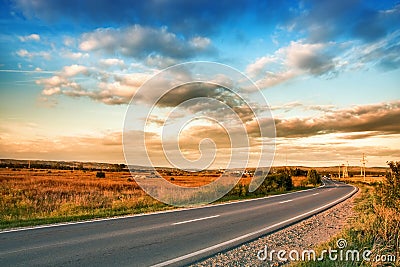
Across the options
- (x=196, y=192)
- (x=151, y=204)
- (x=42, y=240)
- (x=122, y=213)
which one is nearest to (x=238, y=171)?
(x=196, y=192)

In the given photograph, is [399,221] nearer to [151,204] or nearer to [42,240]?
[42,240]

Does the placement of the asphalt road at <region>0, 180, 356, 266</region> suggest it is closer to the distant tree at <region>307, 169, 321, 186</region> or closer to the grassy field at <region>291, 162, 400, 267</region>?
the grassy field at <region>291, 162, 400, 267</region>

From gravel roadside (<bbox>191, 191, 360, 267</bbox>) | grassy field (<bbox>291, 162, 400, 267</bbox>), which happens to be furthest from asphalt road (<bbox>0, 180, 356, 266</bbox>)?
grassy field (<bbox>291, 162, 400, 267</bbox>)

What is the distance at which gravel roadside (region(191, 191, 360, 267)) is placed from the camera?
7.18 meters

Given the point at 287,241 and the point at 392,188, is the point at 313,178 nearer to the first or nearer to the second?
the point at 392,188

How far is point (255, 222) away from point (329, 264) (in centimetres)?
591

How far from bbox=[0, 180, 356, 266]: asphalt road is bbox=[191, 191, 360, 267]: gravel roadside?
37 cm

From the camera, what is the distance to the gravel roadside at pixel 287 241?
718 cm

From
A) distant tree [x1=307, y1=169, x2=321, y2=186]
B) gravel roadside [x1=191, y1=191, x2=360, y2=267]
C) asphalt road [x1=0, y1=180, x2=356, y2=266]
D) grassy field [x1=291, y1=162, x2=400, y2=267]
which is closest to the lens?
asphalt road [x1=0, y1=180, x2=356, y2=266]

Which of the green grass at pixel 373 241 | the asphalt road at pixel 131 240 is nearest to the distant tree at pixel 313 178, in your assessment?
the asphalt road at pixel 131 240

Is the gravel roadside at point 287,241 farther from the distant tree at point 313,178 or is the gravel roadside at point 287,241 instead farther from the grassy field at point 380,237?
the distant tree at point 313,178

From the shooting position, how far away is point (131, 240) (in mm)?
8695

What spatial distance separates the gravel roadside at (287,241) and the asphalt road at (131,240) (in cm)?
37

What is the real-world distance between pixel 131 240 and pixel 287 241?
170 inches
